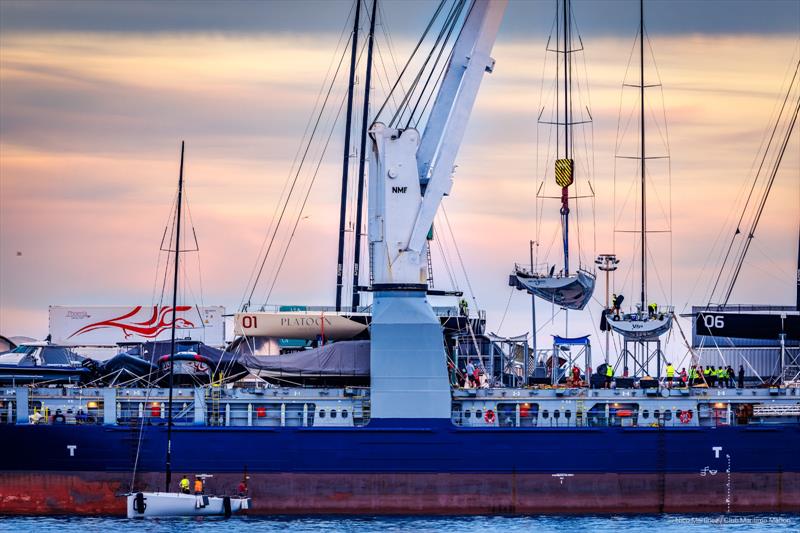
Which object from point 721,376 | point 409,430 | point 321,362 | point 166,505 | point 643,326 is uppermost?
point 643,326

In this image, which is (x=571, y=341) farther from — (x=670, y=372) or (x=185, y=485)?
(x=185, y=485)

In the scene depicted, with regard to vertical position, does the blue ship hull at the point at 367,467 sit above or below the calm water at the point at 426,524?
above

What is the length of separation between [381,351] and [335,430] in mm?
3487

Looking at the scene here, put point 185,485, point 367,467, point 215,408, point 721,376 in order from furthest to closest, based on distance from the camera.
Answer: point 721,376
point 215,408
point 367,467
point 185,485

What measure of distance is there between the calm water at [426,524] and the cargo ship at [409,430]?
1342mm

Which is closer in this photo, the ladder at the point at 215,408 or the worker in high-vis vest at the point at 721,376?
the ladder at the point at 215,408

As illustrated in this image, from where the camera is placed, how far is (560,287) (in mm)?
76625

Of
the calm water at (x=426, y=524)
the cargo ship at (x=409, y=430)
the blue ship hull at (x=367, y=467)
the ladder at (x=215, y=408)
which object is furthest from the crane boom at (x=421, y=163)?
the calm water at (x=426, y=524)

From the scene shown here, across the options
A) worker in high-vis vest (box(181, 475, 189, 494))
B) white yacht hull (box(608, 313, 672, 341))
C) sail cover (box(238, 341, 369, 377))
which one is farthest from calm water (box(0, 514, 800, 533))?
white yacht hull (box(608, 313, 672, 341))

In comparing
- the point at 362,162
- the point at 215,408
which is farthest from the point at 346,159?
the point at 215,408

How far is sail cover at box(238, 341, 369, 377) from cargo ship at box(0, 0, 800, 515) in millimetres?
76

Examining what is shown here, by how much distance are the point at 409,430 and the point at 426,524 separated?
4.23 m

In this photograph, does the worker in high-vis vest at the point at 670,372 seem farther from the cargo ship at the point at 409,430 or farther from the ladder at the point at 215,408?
the ladder at the point at 215,408

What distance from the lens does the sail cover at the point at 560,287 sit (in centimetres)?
7650
